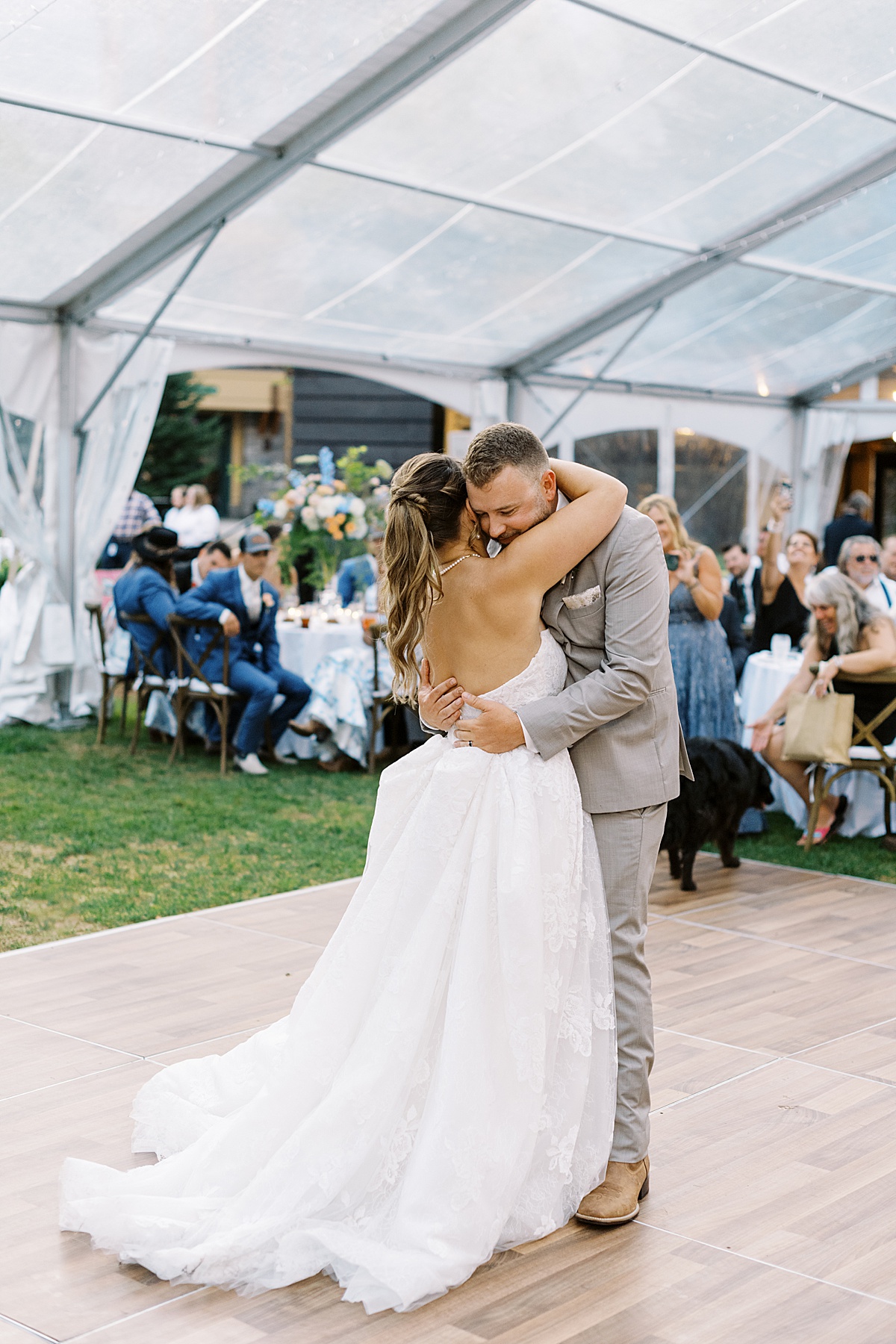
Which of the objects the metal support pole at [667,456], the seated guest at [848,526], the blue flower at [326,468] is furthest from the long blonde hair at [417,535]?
the metal support pole at [667,456]

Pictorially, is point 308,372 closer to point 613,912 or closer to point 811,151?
point 811,151

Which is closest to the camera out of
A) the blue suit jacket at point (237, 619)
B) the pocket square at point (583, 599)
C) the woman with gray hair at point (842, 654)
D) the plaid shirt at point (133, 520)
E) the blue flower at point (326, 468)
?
the pocket square at point (583, 599)

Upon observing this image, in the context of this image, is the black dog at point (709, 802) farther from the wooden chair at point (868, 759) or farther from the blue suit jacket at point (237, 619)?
the blue suit jacket at point (237, 619)

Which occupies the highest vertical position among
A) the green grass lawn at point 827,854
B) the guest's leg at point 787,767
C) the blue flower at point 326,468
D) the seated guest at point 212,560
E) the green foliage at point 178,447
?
the green foliage at point 178,447

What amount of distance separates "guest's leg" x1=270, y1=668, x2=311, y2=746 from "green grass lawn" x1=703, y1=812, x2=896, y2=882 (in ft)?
9.36

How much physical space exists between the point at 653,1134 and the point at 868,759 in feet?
10.9

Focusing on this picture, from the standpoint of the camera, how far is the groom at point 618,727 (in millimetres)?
2611

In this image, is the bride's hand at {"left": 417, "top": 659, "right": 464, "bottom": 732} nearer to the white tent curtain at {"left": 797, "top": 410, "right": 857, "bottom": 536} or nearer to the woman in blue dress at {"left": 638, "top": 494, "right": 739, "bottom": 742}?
the woman in blue dress at {"left": 638, "top": 494, "right": 739, "bottom": 742}

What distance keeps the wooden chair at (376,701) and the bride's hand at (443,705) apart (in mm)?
5139

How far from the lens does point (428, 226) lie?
8891 mm

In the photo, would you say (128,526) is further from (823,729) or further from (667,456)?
(823,729)

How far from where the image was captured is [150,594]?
318 inches

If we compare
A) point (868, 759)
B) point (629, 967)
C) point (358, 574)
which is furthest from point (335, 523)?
point (629, 967)

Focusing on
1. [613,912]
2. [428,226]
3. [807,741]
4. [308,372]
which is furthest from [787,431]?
[613,912]
